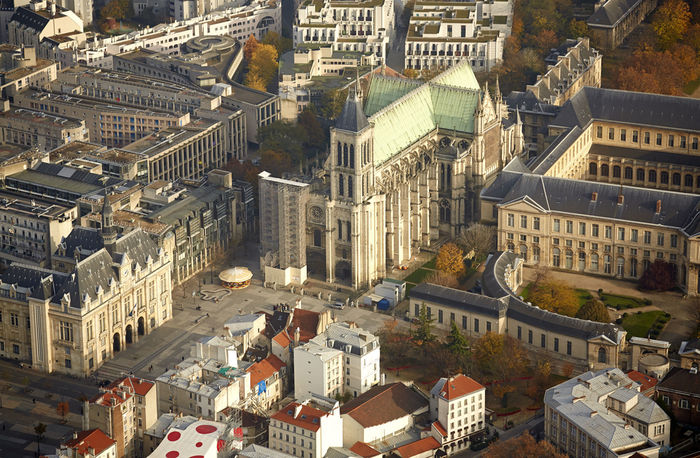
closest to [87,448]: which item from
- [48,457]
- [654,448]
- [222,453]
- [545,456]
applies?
[48,457]

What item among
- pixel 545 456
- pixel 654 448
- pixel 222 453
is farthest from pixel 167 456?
pixel 654 448

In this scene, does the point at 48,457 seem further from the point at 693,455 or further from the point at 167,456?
the point at 693,455

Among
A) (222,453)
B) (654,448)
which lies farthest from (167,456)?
(654,448)

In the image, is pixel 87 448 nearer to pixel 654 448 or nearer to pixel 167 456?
pixel 167 456

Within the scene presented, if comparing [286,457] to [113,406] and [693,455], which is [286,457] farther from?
[693,455]
